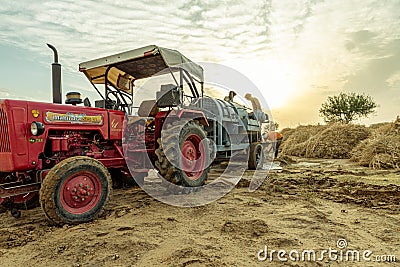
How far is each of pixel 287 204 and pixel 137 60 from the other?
139 inches

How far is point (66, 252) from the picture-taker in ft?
9.50

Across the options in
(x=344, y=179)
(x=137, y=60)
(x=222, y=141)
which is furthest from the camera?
(x=222, y=141)

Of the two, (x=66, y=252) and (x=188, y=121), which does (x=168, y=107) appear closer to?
(x=188, y=121)

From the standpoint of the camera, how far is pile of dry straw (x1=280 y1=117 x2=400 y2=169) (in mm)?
9195

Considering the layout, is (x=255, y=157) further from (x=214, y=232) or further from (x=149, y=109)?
(x=214, y=232)

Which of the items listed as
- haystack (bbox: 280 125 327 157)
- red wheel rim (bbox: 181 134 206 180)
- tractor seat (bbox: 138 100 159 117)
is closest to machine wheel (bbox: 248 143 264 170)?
red wheel rim (bbox: 181 134 206 180)

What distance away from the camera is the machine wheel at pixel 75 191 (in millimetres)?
3514

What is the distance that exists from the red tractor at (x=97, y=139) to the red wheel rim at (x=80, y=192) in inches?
0.5


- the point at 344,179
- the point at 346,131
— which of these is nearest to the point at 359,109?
the point at 346,131

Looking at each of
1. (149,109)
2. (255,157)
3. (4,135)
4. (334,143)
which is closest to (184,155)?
(149,109)

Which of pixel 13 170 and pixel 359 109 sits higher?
pixel 359 109

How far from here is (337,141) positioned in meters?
12.7

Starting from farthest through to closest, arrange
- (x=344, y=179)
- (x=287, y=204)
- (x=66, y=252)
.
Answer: (x=344, y=179), (x=287, y=204), (x=66, y=252)

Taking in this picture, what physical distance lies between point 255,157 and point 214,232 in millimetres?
5879
